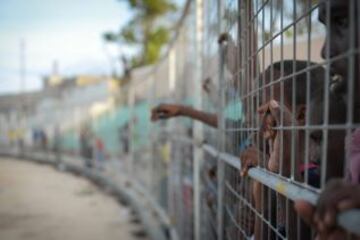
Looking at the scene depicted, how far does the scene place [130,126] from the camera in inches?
338

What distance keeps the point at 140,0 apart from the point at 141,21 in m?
1.01

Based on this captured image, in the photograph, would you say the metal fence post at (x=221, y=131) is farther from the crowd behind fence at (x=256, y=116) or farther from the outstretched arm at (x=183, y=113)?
the outstretched arm at (x=183, y=113)

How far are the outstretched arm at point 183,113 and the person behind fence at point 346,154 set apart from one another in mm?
1591

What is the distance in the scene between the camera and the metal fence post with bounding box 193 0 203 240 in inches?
132

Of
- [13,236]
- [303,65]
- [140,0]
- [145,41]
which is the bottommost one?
[13,236]

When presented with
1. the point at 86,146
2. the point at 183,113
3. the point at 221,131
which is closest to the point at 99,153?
the point at 86,146

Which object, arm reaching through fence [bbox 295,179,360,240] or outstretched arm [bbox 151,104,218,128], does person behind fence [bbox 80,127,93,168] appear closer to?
outstretched arm [bbox 151,104,218,128]

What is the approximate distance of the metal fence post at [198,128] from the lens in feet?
11.0

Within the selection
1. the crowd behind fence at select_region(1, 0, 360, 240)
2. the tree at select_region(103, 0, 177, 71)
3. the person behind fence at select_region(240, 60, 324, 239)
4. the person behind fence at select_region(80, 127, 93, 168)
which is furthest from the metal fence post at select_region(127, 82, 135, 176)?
the tree at select_region(103, 0, 177, 71)

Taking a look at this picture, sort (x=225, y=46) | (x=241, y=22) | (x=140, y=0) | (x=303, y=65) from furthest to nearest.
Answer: (x=140, y=0) → (x=225, y=46) → (x=241, y=22) → (x=303, y=65)

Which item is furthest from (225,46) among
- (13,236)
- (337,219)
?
(13,236)

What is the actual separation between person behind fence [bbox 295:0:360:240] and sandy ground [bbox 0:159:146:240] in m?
5.54

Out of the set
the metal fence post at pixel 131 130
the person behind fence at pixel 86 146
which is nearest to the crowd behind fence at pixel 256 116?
the metal fence post at pixel 131 130

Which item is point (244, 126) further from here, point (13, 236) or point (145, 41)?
point (145, 41)
